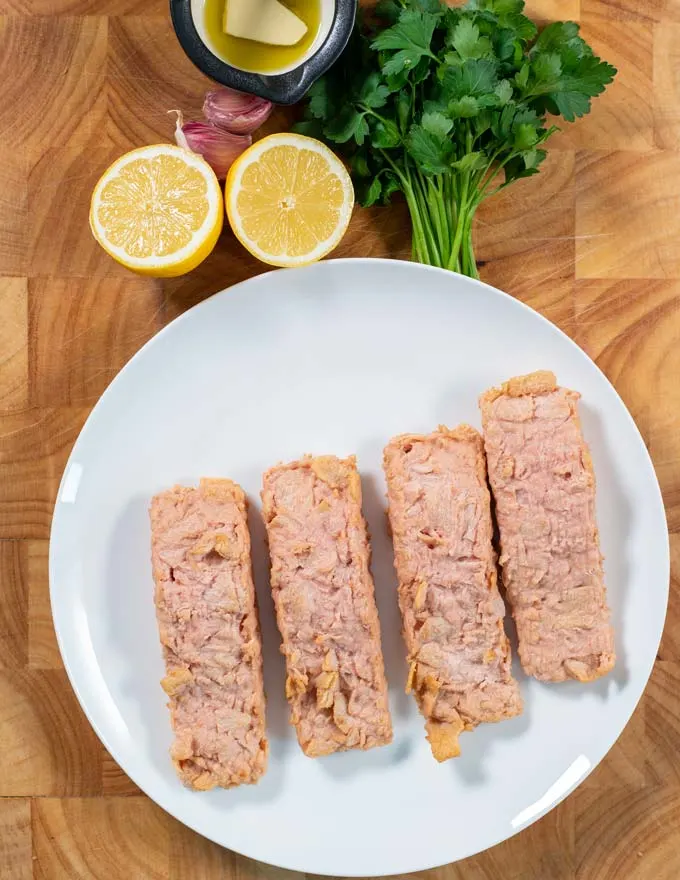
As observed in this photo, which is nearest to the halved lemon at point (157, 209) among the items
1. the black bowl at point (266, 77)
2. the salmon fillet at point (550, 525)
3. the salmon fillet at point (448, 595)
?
the black bowl at point (266, 77)

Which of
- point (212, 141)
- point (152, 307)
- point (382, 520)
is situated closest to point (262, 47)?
point (212, 141)

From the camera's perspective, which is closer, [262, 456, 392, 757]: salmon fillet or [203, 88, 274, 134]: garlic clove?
[262, 456, 392, 757]: salmon fillet

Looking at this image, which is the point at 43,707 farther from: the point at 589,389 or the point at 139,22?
the point at 139,22

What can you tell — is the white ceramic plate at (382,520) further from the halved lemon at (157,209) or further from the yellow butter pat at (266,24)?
the yellow butter pat at (266,24)

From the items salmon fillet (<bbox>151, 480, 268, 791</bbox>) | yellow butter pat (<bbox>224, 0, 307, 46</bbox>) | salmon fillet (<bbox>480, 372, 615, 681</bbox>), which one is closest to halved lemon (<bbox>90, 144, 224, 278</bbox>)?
yellow butter pat (<bbox>224, 0, 307, 46</bbox>)

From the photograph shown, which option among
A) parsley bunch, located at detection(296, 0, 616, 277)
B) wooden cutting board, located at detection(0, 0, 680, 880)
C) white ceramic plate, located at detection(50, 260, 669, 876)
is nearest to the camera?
parsley bunch, located at detection(296, 0, 616, 277)

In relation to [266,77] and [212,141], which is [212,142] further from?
[266,77]

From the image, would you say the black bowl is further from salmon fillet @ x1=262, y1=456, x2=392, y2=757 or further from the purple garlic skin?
salmon fillet @ x1=262, y1=456, x2=392, y2=757
